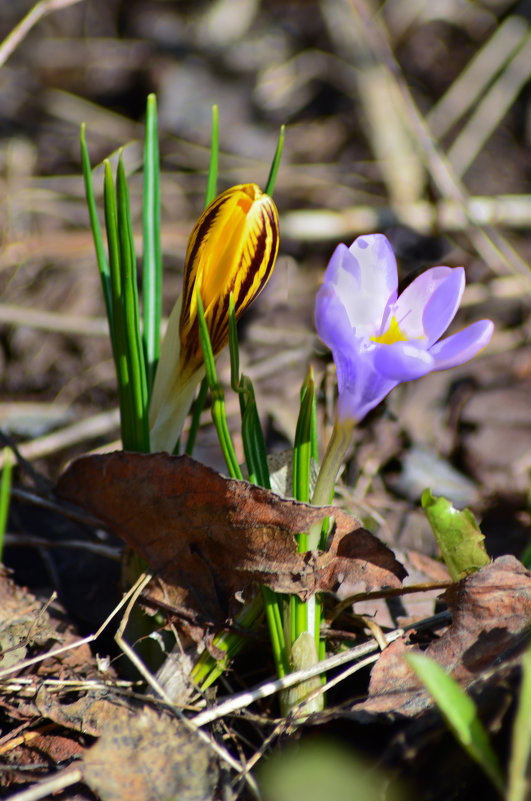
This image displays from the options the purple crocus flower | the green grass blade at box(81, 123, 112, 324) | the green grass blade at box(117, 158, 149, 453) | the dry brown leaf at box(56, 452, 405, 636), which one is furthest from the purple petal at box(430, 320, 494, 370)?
the green grass blade at box(81, 123, 112, 324)

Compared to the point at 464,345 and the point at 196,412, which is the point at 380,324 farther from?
the point at 196,412

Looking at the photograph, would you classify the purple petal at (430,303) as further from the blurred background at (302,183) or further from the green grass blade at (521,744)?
the blurred background at (302,183)

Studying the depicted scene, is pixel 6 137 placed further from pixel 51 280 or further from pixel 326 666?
pixel 326 666

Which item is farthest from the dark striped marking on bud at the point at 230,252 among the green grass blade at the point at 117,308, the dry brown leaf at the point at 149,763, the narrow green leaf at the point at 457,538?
the dry brown leaf at the point at 149,763

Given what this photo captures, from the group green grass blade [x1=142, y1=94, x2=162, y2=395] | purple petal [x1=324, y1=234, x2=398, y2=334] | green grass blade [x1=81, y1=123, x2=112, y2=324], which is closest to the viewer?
purple petal [x1=324, y1=234, x2=398, y2=334]

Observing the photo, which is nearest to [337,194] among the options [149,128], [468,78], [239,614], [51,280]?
[468,78]

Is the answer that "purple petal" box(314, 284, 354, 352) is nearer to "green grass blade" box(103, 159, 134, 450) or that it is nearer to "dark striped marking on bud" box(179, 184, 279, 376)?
"dark striped marking on bud" box(179, 184, 279, 376)

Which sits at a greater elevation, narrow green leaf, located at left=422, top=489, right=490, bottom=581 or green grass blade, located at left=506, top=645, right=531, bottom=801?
green grass blade, located at left=506, top=645, right=531, bottom=801

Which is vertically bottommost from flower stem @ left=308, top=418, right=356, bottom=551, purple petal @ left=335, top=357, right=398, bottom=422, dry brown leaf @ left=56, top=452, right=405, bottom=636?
dry brown leaf @ left=56, top=452, right=405, bottom=636
